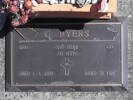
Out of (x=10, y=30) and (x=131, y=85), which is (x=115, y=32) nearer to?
(x=131, y=85)

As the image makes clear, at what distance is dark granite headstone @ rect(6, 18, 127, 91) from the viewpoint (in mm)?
6211

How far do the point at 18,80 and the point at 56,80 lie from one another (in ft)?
1.81

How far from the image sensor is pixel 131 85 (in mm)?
6266

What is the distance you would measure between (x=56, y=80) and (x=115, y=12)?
1.29 m

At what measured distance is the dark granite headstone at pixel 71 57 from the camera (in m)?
6.21

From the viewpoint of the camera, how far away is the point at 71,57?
20.4ft

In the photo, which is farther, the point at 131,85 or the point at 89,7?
the point at 131,85

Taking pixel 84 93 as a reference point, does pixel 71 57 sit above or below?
above

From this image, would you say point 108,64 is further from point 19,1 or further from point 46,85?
point 19,1

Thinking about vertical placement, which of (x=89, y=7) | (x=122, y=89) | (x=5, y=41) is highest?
(x=89, y=7)

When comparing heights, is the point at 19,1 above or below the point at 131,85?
above

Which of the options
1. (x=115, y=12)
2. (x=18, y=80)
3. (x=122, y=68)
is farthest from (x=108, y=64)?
(x=18, y=80)

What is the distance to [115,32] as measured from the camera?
20.4ft

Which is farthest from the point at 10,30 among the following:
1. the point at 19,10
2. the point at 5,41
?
the point at 19,10
